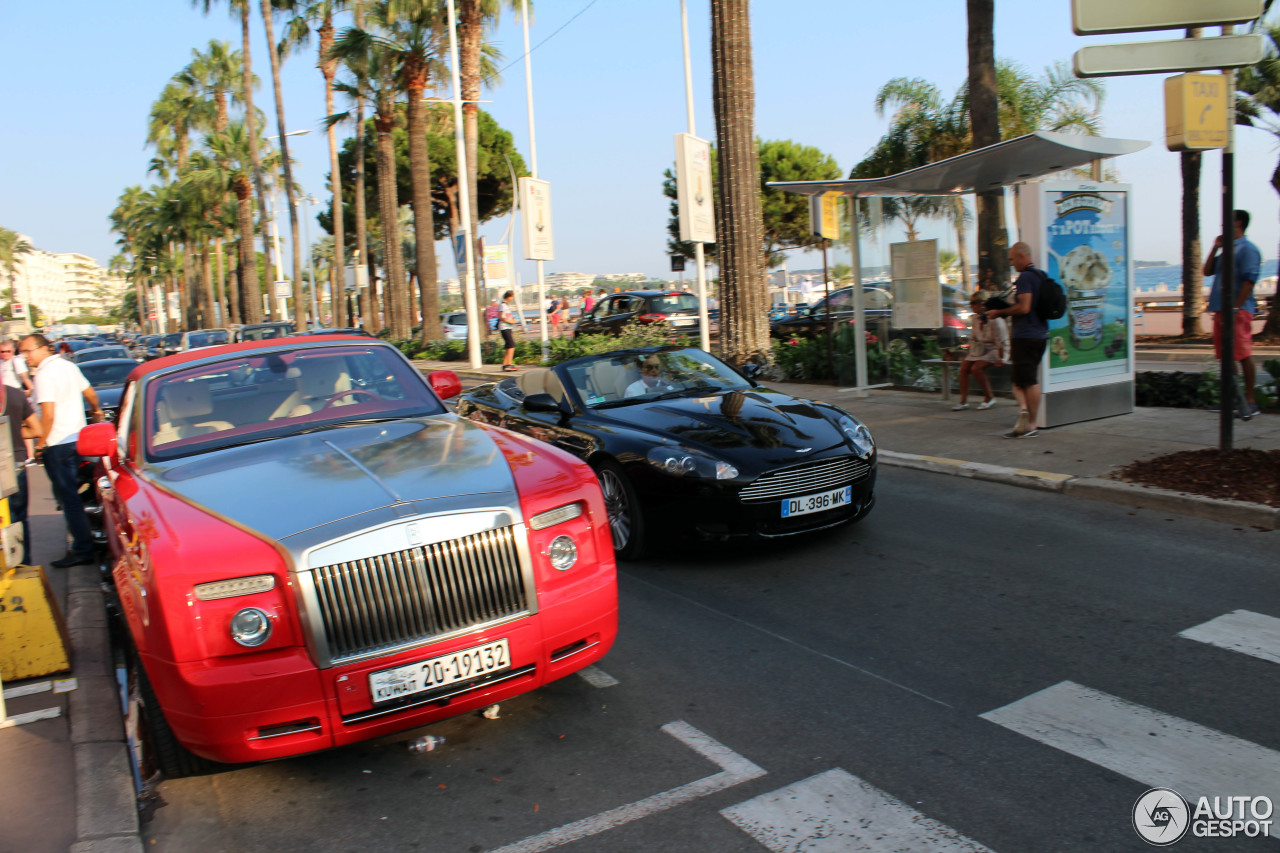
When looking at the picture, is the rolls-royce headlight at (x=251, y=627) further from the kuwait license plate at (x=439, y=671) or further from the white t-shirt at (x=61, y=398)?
the white t-shirt at (x=61, y=398)

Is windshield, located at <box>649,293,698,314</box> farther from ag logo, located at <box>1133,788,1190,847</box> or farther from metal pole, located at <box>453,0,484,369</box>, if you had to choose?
ag logo, located at <box>1133,788,1190,847</box>

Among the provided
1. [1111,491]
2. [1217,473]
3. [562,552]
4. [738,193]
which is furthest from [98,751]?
[738,193]

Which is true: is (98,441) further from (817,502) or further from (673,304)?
(673,304)

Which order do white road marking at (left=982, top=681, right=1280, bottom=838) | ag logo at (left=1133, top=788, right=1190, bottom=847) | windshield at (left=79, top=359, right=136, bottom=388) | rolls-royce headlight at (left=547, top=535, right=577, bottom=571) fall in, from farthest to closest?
windshield at (left=79, top=359, right=136, bottom=388), rolls-royce headlight at (left=547, top=535, right=577, bottom=571), white road marking at (left=982, top=681, right=1280, bottom=838), ag logo at (left=1133, top=788, right=1190, bottom=847)

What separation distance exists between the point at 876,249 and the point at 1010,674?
10169mm

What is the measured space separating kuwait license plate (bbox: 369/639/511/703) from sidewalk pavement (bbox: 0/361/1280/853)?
3.08 ft

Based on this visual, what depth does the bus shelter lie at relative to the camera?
973 cm

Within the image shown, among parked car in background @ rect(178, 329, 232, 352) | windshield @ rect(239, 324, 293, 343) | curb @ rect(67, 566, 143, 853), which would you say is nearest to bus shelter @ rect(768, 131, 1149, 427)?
curb @ rect(67, 566, 143, 853)

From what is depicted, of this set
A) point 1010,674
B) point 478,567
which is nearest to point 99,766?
point 478,567

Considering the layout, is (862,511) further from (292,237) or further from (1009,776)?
(292,237)

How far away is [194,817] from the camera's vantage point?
3.48 m

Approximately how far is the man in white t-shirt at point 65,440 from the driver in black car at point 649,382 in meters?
4.25

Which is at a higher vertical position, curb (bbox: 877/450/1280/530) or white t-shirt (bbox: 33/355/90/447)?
white t-shirt (bbox: 33/355/90/447)

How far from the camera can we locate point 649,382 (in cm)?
736
